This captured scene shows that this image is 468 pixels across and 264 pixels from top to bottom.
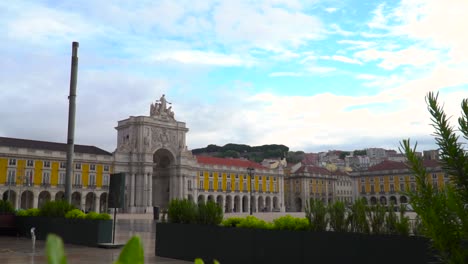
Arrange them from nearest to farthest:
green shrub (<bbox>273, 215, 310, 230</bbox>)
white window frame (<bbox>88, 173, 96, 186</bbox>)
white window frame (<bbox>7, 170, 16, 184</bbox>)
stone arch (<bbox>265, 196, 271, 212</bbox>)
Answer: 1. green shrub (<bbox>273, 215, 310, 230</bbox>)
2. white window frame (<bbox>7, 170, 16, 184</bbox>)
3. white window frame (<bbox>88, 173, 96, 186</bbox>)
4. stone arch (<bbox>265, 196, 271, 212</bbox>)

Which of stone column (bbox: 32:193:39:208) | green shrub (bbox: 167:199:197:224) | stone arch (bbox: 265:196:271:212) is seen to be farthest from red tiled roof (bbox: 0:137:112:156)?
green shrub (bbox: 167:199:197:224)

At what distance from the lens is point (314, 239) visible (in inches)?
341

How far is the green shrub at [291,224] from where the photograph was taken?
30.0 feet

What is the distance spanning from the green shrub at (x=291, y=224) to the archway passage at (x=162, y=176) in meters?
67.5

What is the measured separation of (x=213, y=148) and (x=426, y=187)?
170886 millimetres

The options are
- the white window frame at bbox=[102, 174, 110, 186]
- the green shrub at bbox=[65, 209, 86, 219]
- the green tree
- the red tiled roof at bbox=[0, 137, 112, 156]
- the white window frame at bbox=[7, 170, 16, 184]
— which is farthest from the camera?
the white window frame at bbox=[102, 174, 110, 186]

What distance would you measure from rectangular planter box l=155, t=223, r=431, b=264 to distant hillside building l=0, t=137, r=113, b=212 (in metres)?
52.2

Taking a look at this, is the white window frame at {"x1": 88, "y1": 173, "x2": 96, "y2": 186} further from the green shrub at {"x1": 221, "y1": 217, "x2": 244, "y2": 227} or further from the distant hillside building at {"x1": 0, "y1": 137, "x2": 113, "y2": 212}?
the green shrub at {"x1": 221, "y1": 217, "x2": 244, "y2": 227}

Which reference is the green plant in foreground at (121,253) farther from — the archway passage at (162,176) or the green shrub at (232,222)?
the archway passage at (162,176)

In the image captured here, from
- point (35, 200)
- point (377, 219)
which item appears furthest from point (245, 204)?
point (377, 219)

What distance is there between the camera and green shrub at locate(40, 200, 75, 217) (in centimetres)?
1770

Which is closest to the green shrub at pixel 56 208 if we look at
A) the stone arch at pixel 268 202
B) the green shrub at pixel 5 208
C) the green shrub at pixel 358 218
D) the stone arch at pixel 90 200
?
the green shrub at pixel 5 208

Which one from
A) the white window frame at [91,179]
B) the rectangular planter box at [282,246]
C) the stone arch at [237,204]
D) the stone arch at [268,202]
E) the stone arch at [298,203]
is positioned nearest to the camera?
the rectangular planter box at [282,246]

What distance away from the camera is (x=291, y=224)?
30.6 ft
